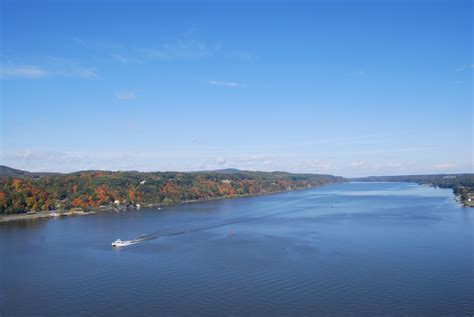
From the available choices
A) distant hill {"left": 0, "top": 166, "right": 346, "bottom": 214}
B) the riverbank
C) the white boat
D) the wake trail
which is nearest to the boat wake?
the wake trail

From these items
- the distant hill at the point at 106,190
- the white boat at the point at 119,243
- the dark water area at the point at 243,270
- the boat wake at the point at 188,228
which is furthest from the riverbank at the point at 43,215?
the white boat at the point at 119,243

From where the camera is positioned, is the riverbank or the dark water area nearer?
the dark water area

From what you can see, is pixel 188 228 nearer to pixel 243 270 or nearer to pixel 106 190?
pixel 243 270

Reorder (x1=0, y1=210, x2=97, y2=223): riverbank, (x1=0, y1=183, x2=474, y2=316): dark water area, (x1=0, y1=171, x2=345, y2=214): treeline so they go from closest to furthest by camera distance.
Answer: (x1=0, y1=183, x2=474, y2=316): dark water area → (x1=0, y1=210, x2=97, y2=223): riverbank → (x1=0, y1=171, x2=345, y2=214): treeline

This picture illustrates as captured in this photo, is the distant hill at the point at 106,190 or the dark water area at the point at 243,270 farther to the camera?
the distant hill at the point at 106,190

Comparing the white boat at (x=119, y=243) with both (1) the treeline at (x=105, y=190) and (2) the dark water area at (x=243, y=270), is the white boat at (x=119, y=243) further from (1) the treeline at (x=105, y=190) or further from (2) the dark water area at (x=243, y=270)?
(1) the treeline at (x=105, y=190)

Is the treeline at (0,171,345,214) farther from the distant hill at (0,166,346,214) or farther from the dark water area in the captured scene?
the dark water area

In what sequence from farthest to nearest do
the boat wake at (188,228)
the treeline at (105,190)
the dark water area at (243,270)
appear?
1. the treeline at (105,190)
2. the boat wake at (188,228)
3. the dark water area at (243,270)
